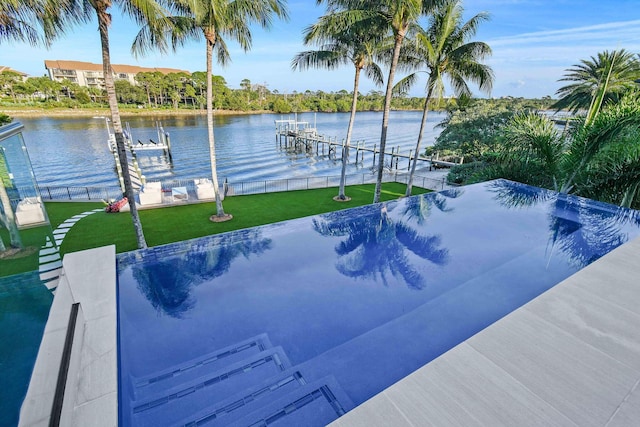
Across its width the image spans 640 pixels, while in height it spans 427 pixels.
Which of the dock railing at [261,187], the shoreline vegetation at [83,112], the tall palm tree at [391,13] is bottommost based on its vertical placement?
the dock railing at [261,187]

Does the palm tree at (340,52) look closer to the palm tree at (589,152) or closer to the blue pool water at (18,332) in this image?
the palm tree at (589,152)

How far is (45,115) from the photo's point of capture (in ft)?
235

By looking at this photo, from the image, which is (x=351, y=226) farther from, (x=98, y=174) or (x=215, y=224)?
(x=98, y=174)

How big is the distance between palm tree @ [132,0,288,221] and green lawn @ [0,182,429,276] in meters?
6.75

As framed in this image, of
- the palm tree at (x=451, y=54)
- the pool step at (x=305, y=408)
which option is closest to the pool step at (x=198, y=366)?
the pool step at (x=305, y=408)

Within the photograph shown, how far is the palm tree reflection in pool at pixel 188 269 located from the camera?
527 cm

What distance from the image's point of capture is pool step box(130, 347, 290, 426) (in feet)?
10.3

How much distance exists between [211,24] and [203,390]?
13.9m

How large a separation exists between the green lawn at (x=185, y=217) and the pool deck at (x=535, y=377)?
13.1 m

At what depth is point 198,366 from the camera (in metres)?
3.82

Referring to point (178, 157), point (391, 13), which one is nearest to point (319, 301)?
point (391, 13)

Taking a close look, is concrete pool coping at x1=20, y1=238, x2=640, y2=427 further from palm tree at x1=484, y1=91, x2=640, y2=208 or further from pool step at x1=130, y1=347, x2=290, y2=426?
palm tree at x1=484, y1=91, x2=640, y2=208

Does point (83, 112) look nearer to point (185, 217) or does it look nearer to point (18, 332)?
point (185, 217)

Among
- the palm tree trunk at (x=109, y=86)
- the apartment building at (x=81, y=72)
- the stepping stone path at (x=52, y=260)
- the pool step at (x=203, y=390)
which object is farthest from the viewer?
the apartment building at (x=81, y=72)
